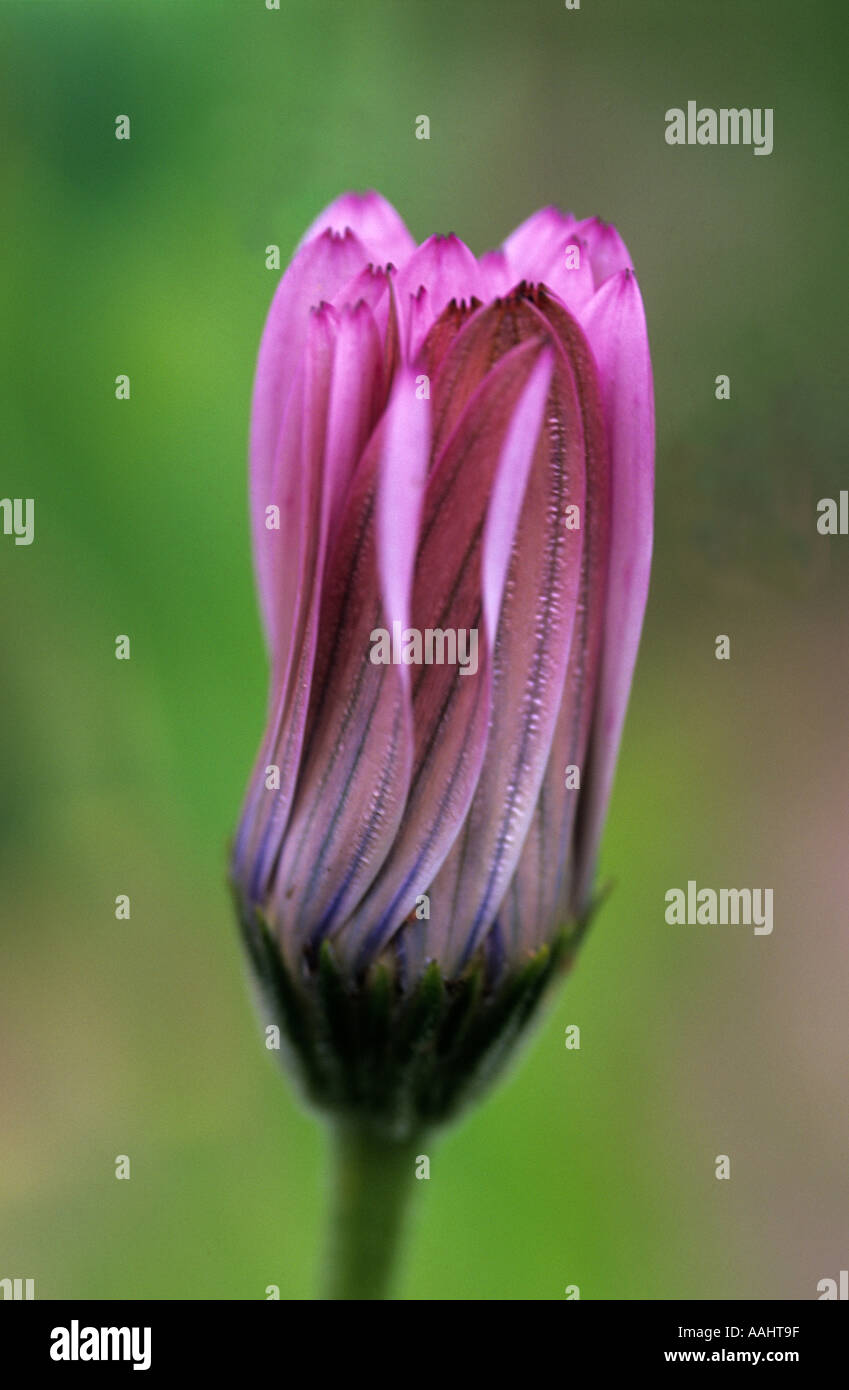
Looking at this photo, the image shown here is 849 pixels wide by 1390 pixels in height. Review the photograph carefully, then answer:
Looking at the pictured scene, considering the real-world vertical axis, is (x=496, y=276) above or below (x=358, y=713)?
above

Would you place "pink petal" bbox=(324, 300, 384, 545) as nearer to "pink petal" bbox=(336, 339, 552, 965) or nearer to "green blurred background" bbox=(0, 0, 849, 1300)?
"pink petal" bbox=(336, 339, 552, 965)

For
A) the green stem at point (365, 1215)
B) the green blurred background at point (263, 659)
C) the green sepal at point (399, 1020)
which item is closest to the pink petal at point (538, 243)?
the green sepal at point (399, 1020)

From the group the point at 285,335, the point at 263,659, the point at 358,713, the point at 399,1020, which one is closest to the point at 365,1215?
the point at 399,1020

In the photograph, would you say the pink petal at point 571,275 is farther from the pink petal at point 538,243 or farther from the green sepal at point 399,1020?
the green sepal at point 399,1020

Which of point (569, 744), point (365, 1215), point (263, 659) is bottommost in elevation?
point (365, 1215)

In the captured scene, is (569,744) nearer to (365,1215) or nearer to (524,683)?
(524,683)

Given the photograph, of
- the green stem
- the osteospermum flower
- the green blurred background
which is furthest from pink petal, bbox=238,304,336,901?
the green blurred background
